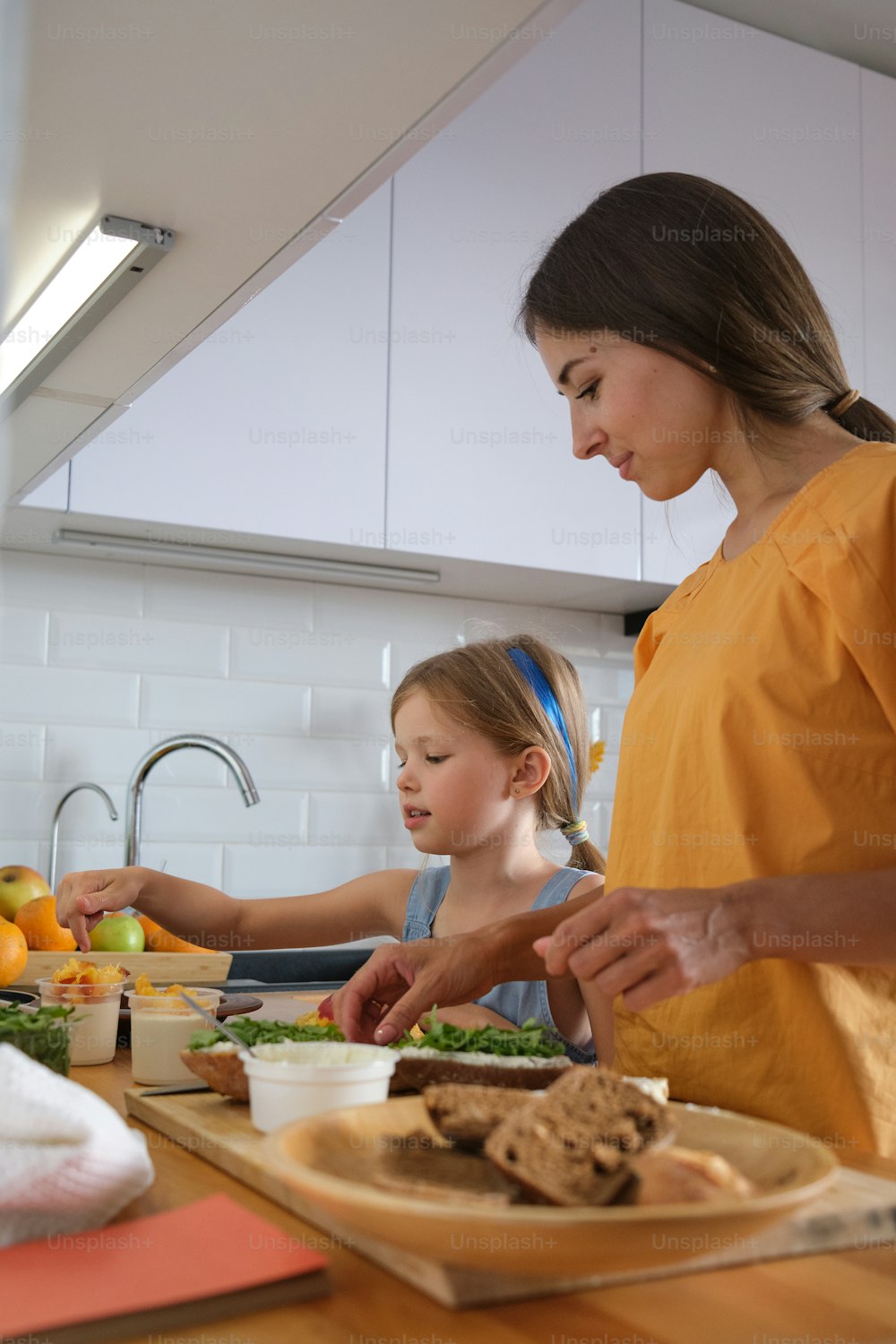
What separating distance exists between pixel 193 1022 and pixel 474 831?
0.80m

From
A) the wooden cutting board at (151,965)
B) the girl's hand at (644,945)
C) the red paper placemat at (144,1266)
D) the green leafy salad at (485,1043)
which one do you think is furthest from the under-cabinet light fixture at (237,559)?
the red paper placemat at (144,1266)

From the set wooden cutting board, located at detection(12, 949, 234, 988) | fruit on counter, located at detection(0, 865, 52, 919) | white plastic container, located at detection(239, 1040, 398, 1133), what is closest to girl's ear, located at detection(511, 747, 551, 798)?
wooden cutting board, located at detection(12, 949, 234, 988)

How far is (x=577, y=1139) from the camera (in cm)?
57

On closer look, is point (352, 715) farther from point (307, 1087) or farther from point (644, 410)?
point (307, 1087)

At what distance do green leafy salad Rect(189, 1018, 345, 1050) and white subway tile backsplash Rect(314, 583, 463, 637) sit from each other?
180cm

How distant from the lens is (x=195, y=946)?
6.31 feet

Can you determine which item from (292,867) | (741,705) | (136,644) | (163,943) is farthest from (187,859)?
(741,705)

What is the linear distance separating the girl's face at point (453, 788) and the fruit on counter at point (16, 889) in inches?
22.8

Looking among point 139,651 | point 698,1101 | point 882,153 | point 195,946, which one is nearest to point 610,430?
point 698,1101

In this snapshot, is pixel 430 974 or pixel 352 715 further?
pixel 352 715

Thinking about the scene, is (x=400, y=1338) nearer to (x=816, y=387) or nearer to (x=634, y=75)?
(x=816, y=387)

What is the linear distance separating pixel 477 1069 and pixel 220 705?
6.11 feet

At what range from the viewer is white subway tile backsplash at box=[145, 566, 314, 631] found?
2.59 metres

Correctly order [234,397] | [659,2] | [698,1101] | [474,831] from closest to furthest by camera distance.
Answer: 1. [698,1101]
2. [474,831]
3. [234,397]
4. [659,2]
